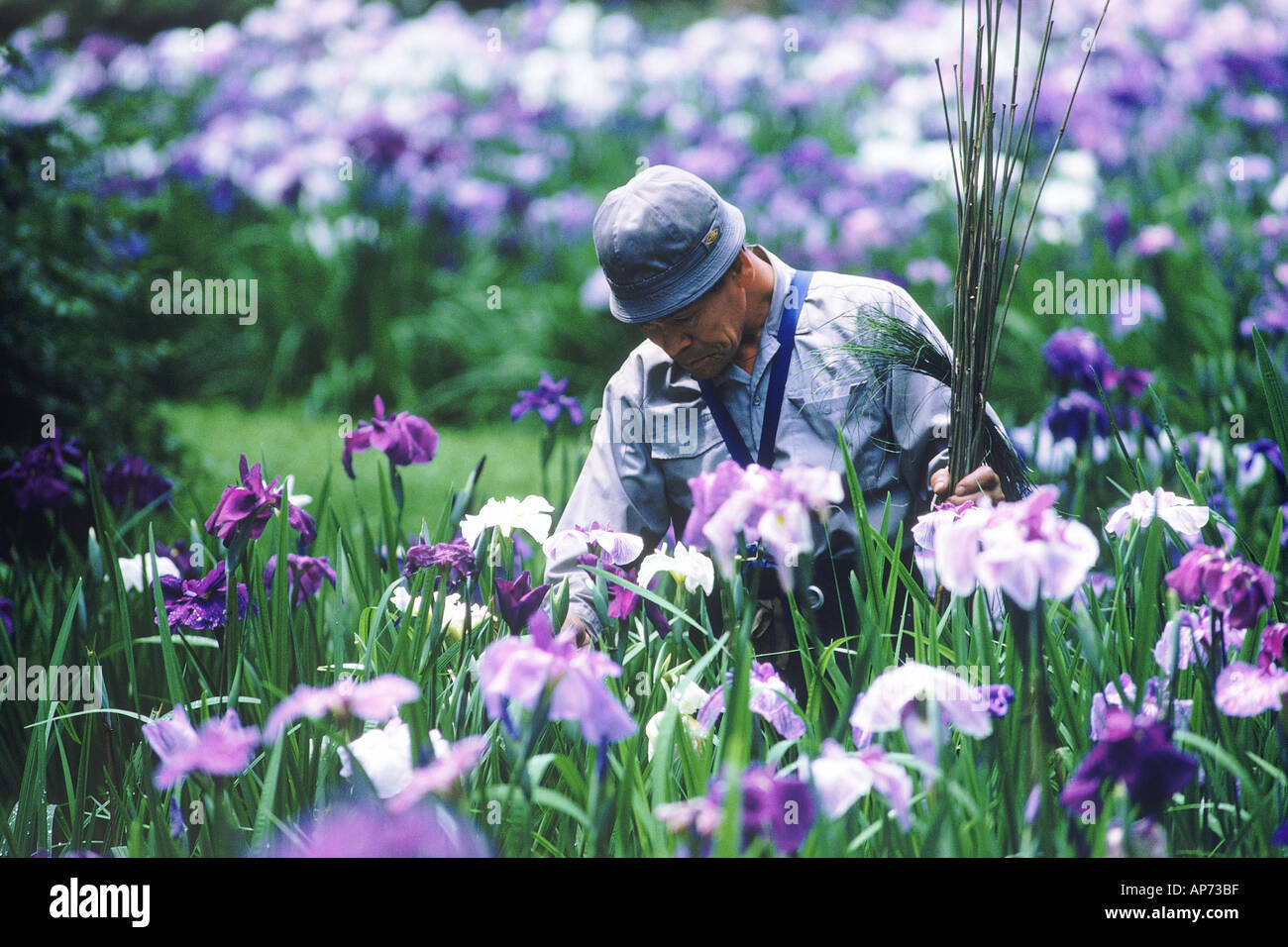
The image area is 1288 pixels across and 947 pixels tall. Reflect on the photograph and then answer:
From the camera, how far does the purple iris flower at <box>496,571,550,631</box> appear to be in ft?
5.25

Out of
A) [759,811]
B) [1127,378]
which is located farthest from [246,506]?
[1127,378]

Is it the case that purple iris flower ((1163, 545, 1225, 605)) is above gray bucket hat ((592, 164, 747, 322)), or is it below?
below

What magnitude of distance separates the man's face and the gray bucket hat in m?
0.04

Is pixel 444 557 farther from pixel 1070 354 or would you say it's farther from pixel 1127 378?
pixel 1127 378

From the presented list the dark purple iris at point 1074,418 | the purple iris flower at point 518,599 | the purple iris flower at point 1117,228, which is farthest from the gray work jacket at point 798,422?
the purple iris flower at point 1117,228

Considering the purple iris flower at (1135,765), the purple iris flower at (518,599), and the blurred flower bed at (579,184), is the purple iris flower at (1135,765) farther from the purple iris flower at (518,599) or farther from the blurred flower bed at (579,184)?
the blurred flower bed at (579,184)

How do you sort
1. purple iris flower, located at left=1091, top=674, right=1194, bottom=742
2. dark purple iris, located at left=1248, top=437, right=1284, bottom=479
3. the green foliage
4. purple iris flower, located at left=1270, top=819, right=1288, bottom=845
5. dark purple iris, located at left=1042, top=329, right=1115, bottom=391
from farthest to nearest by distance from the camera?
the green foliage → dark purple iris, located at left=1042, top=329, right=1115, bottom=391 → dark purple iris, located at left=1248, top=437, right=1284, bottom=479 → purple iris flower, located at left=1091, top=674, right=1194, bottom=742 → purple iris flower, located at left=1270, top=819, right=1288, bottom=845

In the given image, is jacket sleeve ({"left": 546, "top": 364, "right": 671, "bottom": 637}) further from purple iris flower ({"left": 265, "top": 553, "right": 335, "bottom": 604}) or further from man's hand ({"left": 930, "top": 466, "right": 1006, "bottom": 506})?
man's hand ({"left": 930, "top": 466, "right": 1006, "bottom": 506})

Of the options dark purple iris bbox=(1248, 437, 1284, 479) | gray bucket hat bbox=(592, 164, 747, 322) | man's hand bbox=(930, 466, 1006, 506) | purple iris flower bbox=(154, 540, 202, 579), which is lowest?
purple iris flower bbox=(154, 540, 202, 579)

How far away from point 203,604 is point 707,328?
3.06 feet

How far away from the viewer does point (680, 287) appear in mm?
1854

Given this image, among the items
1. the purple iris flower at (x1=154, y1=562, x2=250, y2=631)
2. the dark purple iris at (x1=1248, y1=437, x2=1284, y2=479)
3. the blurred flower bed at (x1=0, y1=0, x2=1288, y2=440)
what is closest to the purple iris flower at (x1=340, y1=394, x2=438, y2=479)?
the purple iris flower at (x1=154, y1=562, x2=250, y2=631)

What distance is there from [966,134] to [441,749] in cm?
123

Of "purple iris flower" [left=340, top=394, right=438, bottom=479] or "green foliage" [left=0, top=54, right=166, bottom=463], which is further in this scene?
"green foliage" [left=0, top=54, right=166, bottom=463]
